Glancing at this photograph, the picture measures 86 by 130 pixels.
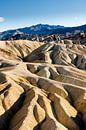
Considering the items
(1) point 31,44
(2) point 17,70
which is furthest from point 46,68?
(1) point 31,44

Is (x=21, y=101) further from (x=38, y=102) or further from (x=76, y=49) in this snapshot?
(x=76, y=49)

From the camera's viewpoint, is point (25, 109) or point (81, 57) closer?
point (25, 109)

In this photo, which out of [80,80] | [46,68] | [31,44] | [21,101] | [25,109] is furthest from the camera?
[31,44]

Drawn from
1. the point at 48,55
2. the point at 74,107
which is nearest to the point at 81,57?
the point at 48,55

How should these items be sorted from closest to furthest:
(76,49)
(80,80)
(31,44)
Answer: (80,80) → (76,49) → (31,44)

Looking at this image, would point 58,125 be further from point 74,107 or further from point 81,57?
point 81,57

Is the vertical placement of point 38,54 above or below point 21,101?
below

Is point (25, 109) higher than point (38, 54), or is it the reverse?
point (25, 109)

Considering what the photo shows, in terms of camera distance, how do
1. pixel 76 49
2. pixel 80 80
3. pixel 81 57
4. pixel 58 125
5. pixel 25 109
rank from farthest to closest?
pixel 76 49, pixel 81 57, pixel 80 80, pixel 25 109, pixel 58 125

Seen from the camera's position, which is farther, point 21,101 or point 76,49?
point 76,49
